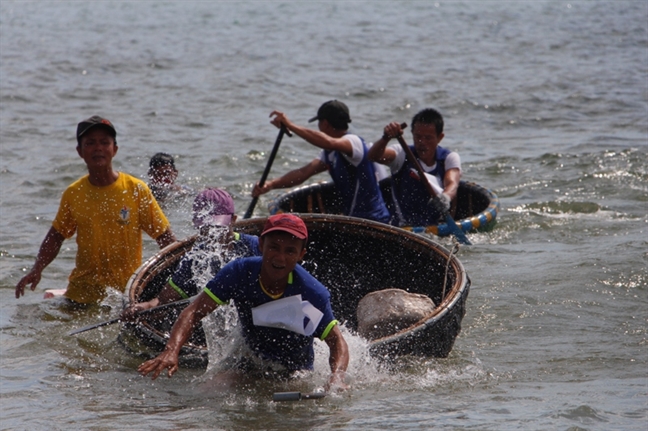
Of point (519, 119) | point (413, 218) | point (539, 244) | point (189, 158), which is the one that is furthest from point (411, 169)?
point (519, 119)

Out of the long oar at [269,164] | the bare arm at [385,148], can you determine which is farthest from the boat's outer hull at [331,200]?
the bare arm at [385,148]

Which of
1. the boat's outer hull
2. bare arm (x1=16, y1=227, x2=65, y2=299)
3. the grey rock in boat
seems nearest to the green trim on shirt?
the grey rock in boat

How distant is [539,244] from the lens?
9422 mm

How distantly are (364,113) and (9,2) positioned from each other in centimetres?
2188

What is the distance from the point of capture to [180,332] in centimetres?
503

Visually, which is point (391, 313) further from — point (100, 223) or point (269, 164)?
point (269, 164)

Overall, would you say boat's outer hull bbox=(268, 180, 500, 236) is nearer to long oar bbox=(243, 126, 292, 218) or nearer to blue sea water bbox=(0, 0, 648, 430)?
blue sea water bbox=(0, 0, 648, 430)

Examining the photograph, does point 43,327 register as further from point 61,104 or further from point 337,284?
point 61,104

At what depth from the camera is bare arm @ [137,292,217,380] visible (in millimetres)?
4758

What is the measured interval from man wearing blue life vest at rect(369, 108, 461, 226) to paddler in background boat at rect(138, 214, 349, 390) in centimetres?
371

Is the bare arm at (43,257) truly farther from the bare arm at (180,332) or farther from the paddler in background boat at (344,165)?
the paddler in background boat at (344,165)

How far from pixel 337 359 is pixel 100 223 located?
7.17 feet

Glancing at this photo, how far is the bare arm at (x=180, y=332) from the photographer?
187 inches

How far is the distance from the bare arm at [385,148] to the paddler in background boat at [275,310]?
293 cm
